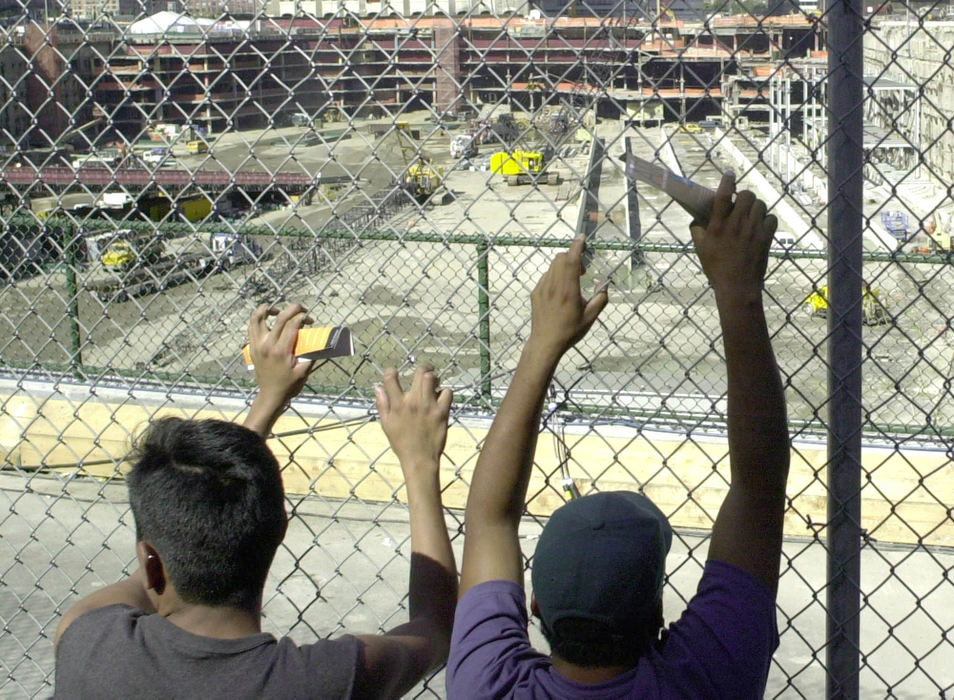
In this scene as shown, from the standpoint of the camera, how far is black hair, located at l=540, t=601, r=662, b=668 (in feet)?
4.19

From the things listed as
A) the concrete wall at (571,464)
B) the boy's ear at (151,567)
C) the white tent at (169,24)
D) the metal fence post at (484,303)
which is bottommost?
the boy's ear at (151,567)

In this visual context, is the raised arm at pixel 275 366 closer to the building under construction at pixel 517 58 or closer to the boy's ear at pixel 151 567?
the boy's ear at pixel 151 567

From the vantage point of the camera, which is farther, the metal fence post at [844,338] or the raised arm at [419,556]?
the metal fence post at [844,338]

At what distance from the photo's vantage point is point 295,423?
5512 millimetres

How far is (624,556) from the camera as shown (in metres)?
1.28

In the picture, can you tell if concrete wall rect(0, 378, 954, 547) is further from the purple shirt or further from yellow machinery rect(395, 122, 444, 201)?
the purple shirt

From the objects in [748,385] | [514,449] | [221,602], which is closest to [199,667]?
[221,602]

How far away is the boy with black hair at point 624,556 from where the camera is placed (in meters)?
1.28

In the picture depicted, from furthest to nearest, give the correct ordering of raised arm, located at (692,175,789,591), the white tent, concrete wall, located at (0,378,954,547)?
1. concrete wall, located at (0,378,954,547)
2. the white tent
3. raised arm, located at (692,175,789,591)

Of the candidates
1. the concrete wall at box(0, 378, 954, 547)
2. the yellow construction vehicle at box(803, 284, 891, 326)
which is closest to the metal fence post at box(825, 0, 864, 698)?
the yellow construction vehicle at box(803, 284, 891, 326)

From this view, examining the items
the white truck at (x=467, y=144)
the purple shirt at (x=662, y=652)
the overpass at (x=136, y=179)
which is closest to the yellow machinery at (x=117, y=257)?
the overpass at (x=136, y=179)

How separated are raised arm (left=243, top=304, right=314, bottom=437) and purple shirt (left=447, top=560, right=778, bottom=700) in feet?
1.88

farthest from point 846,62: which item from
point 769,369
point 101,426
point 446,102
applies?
point 101,426

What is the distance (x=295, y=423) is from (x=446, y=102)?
3586 millimetres
